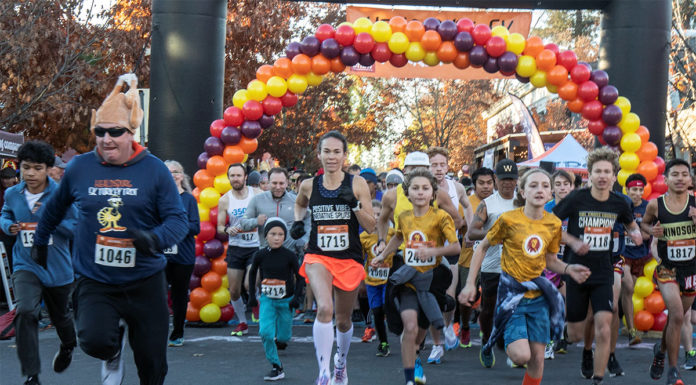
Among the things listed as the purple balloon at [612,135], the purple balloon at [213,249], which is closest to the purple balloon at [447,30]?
the purple balloon at [612,135]

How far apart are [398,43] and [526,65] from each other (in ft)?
6.27

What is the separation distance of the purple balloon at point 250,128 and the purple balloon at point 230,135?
10cm

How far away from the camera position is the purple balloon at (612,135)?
1148cm

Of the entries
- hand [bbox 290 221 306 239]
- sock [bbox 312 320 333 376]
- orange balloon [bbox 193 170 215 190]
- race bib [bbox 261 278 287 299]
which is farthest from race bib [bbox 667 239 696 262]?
orange balloon [bbox 193 170 215 190]

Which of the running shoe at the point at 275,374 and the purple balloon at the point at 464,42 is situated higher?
the purple balloon at the point at 464,42

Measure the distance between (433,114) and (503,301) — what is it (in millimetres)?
34917

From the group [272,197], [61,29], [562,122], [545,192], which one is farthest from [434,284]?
[562,122]

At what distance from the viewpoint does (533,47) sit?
38.4 feet

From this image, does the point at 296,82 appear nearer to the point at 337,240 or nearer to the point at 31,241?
the point at 337,240

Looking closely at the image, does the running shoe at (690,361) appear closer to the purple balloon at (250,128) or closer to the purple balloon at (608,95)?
the purple balloon at (608,95)

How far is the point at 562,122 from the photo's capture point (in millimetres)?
45938

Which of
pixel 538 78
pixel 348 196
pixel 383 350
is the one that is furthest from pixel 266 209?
pixel 538 78

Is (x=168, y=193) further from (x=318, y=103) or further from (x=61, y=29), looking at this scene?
(x=318, y=103)

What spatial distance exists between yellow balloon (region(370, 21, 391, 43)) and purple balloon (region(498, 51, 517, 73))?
1693 mm
